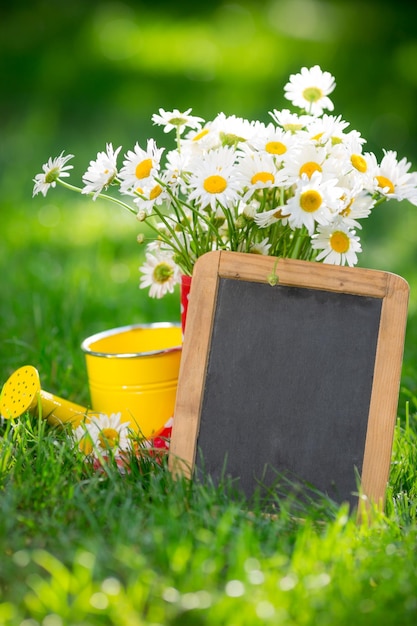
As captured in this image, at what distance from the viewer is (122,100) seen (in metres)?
5.74

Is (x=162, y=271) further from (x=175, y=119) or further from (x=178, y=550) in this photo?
(x=178, y=550)

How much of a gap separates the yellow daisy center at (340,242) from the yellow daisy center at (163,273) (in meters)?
0.40

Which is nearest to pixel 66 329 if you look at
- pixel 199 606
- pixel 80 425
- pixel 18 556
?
pixel 80 425

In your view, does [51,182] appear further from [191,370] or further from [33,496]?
[33,496]

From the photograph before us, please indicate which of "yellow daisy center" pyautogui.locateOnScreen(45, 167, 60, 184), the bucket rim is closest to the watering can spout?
the bucket rim

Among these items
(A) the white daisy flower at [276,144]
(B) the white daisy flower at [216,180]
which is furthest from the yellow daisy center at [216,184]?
(A) the white daisy flower at [276,144]

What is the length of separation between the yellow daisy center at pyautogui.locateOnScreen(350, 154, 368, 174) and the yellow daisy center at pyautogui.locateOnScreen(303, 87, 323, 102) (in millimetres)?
193

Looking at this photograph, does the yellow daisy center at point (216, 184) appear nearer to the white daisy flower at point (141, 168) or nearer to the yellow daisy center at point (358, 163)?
the white daisy flower at point (141, 168)

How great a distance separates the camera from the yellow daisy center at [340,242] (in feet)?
5.17

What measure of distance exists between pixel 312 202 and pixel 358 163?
0.49 ft

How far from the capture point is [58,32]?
711cm

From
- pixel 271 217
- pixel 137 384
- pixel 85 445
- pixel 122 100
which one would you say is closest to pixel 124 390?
pixel 137 384

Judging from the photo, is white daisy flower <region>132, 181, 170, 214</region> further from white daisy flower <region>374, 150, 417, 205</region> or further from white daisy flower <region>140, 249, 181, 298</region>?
white daisy flower <region>374, 150, 417, 205</region>

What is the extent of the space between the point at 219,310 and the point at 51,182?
39 centimetres
